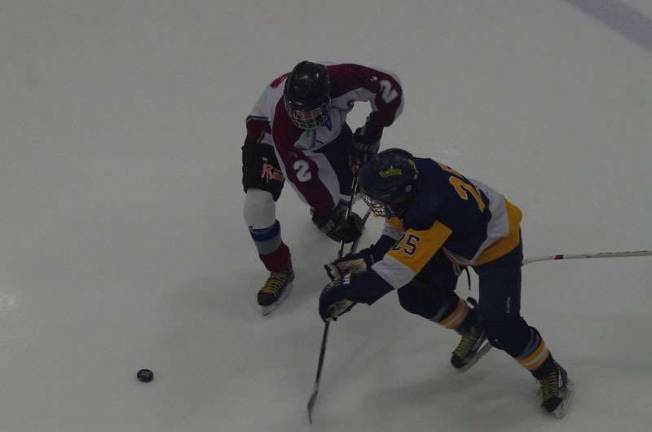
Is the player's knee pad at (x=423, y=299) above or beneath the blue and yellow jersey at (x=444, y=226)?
beneath

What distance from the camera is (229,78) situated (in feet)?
13.1

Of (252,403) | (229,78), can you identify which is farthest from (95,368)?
(229,78)

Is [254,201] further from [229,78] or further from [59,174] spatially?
[229,78]

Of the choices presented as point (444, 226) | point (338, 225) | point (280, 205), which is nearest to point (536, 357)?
point (444, 226)

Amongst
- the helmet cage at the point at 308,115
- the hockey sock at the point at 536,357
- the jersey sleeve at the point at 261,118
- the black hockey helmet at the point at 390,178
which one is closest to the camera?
the black hockey helmet at the point at 390,178

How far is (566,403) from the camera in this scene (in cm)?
242

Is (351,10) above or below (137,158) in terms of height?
above

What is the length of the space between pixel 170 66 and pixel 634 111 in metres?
2.33

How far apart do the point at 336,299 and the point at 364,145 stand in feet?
2.37

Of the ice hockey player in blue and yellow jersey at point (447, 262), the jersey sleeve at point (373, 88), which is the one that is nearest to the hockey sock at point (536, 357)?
the ice hockey player in blue and yellow jersey at point (447, 262)

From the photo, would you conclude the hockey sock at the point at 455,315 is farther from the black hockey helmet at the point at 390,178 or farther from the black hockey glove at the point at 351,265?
the black hockey helmet at the point at 390,178

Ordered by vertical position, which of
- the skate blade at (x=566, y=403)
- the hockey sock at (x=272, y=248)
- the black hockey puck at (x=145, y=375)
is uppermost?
the hockey sock at (x=272, y=248)

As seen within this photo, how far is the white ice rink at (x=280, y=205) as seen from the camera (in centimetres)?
255

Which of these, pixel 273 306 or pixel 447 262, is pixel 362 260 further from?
pixel 273 306
